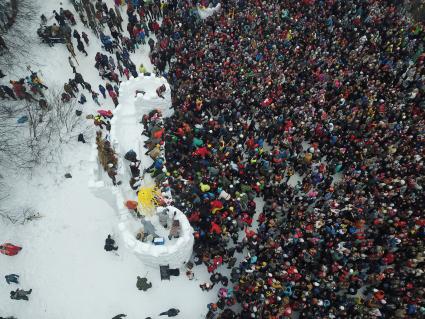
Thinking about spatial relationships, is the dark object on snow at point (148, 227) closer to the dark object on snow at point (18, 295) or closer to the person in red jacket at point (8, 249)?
the dark object on snow at point (18, 295)

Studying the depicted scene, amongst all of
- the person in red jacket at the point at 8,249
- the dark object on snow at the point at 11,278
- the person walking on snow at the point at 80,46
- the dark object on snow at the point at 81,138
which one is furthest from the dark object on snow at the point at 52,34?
the dark object on snow at the point at 11,278

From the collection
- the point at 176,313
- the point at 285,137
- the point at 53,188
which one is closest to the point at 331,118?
the point at 285,137

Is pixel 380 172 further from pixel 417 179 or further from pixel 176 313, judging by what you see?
pixel 176 313

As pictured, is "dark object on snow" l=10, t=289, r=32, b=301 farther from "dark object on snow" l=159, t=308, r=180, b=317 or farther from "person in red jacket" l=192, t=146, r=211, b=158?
"person in red jacket" l=192, t=146, r=211, b=158

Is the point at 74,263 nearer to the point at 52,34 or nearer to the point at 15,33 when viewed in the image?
the point at 52,34

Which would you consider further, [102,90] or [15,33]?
[15,33]

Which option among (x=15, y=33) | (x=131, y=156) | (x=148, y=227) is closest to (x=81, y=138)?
(x=131, y=156)
